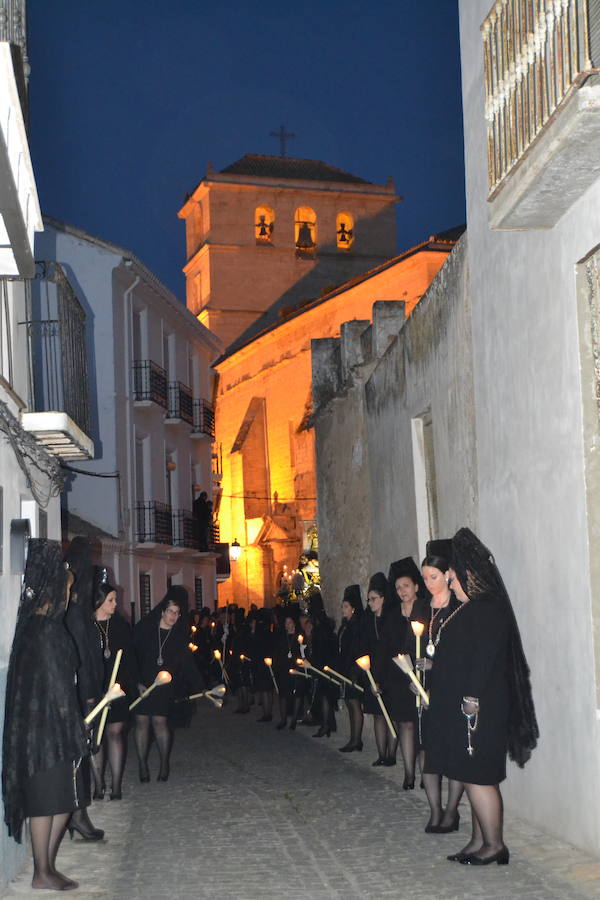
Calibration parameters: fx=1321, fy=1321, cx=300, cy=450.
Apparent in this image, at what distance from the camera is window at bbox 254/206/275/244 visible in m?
58.7

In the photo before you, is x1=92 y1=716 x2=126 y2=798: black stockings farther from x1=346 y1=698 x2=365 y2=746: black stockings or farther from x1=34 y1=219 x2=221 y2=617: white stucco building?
x1=34 y1=219 x2=221 y2=617: white stucco building

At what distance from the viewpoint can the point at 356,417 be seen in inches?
741

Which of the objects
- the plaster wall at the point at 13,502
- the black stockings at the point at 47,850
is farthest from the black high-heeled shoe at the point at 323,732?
the black stockings at the point at 47,850

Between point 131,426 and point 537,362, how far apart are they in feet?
75.8

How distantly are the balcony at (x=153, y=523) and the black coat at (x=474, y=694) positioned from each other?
23.1 meters

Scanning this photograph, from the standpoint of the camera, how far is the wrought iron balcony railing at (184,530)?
3438 centimetres

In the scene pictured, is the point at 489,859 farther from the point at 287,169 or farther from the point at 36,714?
the point at 287,169

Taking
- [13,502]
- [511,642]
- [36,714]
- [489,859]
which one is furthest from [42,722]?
[511,642]

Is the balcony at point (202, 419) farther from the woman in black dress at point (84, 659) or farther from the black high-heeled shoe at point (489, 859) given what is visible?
the black high-heeled shoe at point (489, 859)

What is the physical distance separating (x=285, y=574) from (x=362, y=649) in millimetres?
31965

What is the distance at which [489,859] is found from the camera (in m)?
7.93

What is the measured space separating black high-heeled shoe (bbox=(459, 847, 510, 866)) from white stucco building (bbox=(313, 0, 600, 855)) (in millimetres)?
546

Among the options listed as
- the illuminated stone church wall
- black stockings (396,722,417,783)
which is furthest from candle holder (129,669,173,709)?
the illuminated stone church wall

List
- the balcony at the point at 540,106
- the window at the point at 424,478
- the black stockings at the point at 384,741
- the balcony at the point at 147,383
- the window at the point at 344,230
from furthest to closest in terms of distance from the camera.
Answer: the window at the point at 344,230
the balcony at the point at 147,383
the window at the point at 424,478
the black stockings at the point at 384,741
the balcony at the point at 540,106
